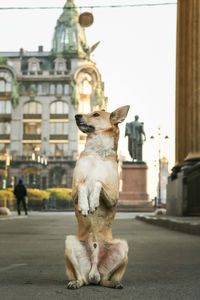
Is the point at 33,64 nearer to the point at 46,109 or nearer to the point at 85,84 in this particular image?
the point at 46,109

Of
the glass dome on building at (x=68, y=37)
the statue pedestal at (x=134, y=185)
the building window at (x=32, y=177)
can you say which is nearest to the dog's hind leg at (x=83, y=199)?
the statue pedestal at (x=134, y=185)

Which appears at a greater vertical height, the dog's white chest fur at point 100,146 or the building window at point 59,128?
the building window at point 59,128

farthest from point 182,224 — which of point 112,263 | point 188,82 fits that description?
point 188,82

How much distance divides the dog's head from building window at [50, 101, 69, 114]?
3213 inches

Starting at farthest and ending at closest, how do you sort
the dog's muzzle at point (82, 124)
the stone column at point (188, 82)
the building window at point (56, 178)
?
1. the building window at point (56, 178)
2. the stone column at point (188, 82)
3. the dog's muzzle at point (82, 124)

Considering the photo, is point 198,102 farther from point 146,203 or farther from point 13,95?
point 13,95

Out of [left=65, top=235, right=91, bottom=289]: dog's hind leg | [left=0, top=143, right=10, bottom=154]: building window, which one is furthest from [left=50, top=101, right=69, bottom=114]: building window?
[left=65, top=235, right=91, bottom=289]: dog's hind leg

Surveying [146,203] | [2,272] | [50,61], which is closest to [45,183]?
[50,61]

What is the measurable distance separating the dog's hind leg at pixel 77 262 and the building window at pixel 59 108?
3227 inches

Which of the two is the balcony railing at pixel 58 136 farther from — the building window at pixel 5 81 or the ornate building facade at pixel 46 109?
the building window at pixel 5 81

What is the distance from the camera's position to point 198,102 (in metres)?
18.1

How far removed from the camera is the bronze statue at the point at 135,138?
46.3 metres

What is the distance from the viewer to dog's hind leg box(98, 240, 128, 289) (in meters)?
4.12

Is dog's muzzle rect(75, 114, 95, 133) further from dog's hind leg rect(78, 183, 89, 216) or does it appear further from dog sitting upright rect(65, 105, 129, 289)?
dog's hind leg rect(78, 183, 89, 216)
